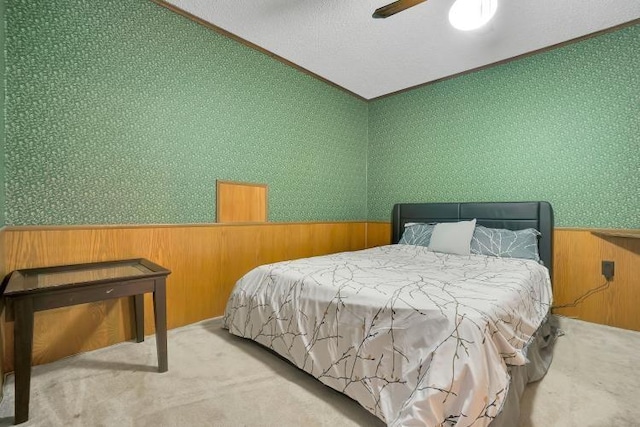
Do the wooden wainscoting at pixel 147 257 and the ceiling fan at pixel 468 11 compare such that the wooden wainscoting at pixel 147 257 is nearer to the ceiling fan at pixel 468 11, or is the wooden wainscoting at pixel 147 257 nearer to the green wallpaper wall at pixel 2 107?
the green wallpaper wall at pixel 2 107

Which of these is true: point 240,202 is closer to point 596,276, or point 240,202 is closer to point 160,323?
point 160,323

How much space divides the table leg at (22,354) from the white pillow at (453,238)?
284 cm

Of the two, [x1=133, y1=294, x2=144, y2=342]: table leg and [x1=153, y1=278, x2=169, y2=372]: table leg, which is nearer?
[x1=153, y1=278, x2=169, y2=372]: table leg

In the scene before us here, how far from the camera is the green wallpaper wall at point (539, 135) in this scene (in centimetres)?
251

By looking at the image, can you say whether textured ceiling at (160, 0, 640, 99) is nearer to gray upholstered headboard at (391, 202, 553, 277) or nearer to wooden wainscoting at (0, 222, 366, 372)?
gray upholstered headboard at (391, 202, 553, 277)

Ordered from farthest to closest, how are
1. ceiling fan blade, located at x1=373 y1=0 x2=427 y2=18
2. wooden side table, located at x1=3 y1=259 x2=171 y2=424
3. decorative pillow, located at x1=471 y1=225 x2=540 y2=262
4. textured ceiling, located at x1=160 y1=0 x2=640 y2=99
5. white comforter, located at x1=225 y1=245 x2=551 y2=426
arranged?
1. decorative pillow, located at x1=471 y1=225 x2=540 y2=262
2. textured ceiling, located at x1=160 y1=0 x2=640 y2=99
3. ceiling fan blade, located at x1=373 y1=0 x2=427 y2=18
4. wooden side table, located at x1=3 y1=259 x2=171 y2=424
5. white comforter, located at x1=225 y1=245 x2=551 y2=426

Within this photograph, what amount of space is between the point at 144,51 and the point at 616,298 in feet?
13.8

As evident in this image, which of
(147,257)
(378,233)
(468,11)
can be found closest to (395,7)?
(468,11)

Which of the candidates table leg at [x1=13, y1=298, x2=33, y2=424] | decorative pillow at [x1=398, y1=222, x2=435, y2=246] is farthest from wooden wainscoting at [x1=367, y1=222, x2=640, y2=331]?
table leg at [x1=13, y1=298, x2=33, y2=424]

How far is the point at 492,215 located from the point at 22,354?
3.55 meters

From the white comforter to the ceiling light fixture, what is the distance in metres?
1.79

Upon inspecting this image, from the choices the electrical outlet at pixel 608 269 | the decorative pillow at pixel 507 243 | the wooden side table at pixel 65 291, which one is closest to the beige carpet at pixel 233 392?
the wooden side table at pixel 65 291

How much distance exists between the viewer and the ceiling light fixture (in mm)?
2154

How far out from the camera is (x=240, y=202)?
2.83 m
